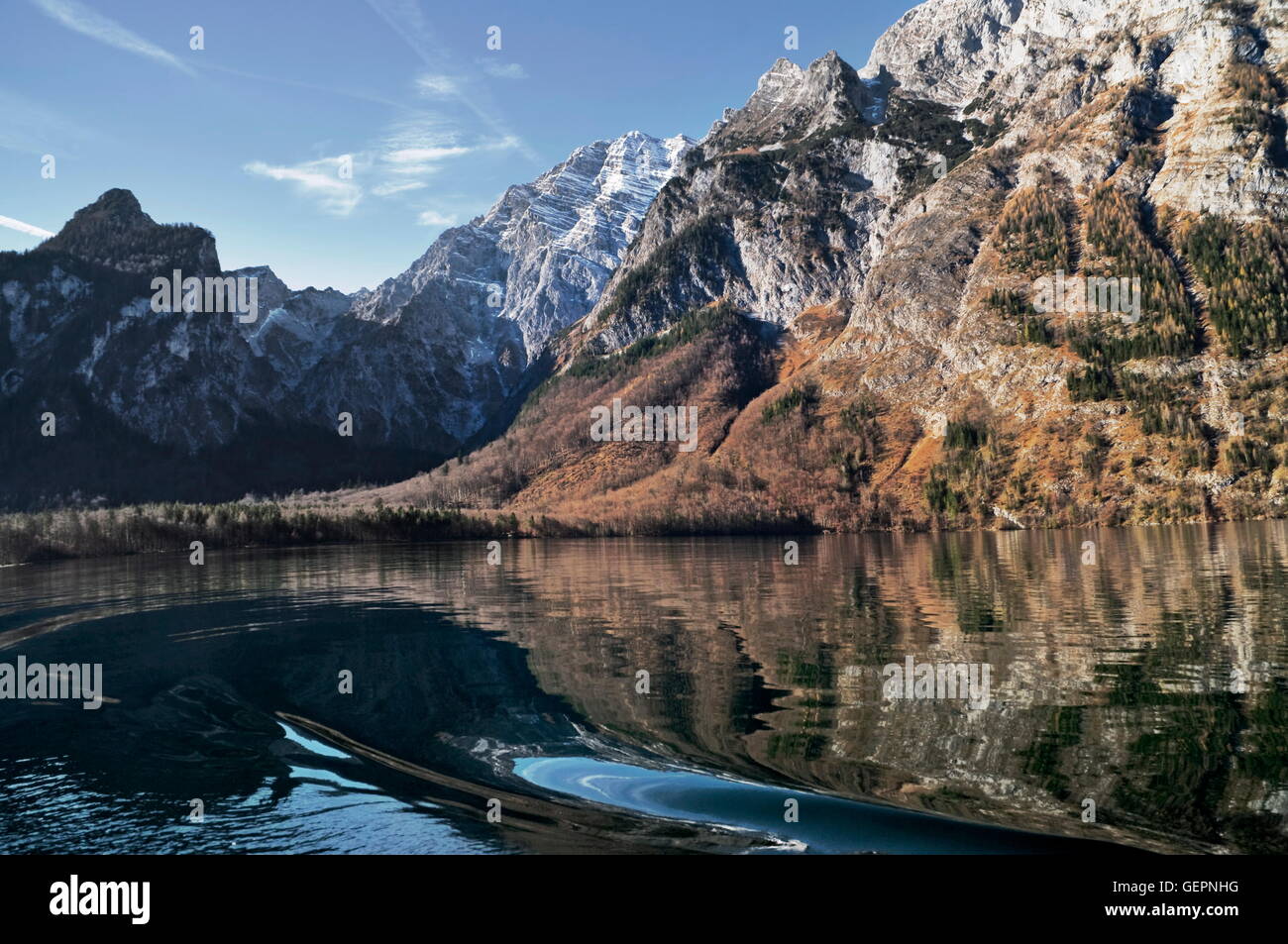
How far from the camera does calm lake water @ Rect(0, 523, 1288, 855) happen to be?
21156 mm

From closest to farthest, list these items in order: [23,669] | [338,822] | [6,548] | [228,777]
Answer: [338,822], [228,777], [23,669], [6,548]

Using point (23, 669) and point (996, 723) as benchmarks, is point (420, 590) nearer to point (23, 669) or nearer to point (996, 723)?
point (23, 669)

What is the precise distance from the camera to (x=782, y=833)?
814 inches

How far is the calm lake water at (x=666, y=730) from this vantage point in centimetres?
2116

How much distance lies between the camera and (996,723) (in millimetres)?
30641

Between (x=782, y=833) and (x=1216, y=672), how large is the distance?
27.9 meters

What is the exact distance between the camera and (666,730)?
3153cm

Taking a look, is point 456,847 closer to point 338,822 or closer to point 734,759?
point 338,822

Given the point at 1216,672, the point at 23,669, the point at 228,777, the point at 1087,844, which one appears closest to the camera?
the point at 1087,844

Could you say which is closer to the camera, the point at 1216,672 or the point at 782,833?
the point at 782,833
